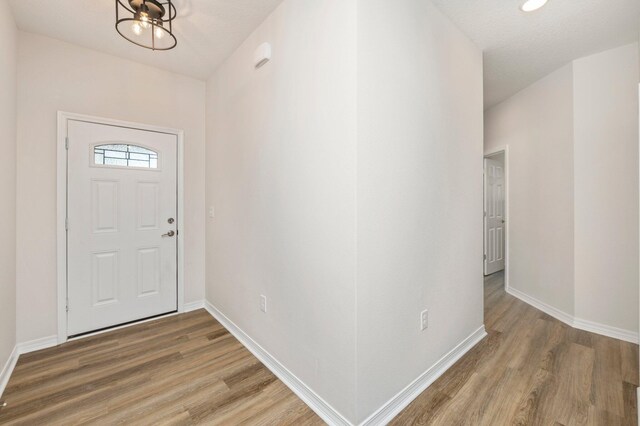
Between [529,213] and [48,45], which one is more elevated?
[48,45]

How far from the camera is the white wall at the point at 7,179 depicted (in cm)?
184

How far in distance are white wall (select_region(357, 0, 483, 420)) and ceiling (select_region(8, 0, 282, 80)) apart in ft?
3.35

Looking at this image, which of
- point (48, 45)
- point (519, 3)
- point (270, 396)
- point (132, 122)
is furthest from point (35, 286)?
point (519, 3)

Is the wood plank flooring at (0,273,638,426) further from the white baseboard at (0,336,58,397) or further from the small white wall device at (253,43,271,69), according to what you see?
the small white wall device at (253,43,271,69)

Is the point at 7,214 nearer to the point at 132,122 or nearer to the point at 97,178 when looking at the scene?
the point at 97,178

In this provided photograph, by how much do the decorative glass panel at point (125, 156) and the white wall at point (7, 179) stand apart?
54 centimetres

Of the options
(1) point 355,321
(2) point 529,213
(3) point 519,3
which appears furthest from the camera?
(2) point 529,213

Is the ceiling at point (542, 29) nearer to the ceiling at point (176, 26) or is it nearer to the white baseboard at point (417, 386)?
the ceiling at point (176, 26)

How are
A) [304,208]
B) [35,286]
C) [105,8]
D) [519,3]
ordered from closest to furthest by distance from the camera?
[304,208] < [519,3] < [105,8] < [35,286]

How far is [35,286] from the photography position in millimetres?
2281

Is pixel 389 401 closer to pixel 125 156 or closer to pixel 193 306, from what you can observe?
pixel 193 306

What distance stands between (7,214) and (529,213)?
493cm

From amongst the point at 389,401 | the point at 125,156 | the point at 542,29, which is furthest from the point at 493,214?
the point at 125,156

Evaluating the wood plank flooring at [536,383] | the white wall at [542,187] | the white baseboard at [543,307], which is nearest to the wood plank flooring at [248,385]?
the wood plank flooring at [536,383]
